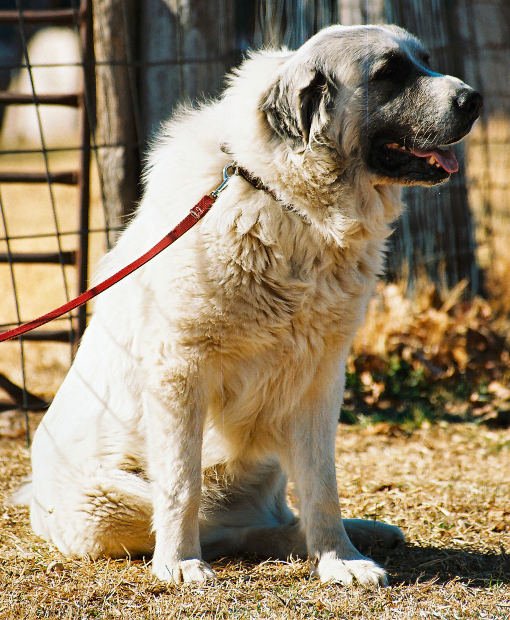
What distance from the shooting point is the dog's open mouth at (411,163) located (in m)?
2.87

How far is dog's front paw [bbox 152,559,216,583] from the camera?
2742 millimetres

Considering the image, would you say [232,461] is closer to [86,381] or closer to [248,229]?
[86,381]

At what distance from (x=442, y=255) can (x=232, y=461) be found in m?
3.22

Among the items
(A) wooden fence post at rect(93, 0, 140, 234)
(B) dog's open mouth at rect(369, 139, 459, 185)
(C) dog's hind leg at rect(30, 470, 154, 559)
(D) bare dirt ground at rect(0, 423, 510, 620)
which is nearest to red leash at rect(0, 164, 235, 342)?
(B) dog's open mouth at rect(369, 139, 459, 185)

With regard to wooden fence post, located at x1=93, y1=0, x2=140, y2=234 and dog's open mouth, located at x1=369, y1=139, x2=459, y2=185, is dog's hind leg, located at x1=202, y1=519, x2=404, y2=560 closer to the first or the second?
dog's open mouth, located at x1=369, y1=139, x2=459, y2=185

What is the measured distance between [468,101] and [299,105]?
0.57 m

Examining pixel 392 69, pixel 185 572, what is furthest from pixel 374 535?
pixel 392 69

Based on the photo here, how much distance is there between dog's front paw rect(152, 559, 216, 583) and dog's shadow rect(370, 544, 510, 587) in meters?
0.66

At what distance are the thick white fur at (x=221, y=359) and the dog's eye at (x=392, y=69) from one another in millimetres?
179

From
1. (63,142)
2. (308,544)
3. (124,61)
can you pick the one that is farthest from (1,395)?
(63,142)

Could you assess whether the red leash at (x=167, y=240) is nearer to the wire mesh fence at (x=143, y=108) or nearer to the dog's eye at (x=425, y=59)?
the dog's eye at (x=425, y=59)

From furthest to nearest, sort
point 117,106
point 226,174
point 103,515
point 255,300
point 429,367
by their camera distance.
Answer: point 429,367 → point 117,106 → point 103,515 → point 226,174 → point 255,300

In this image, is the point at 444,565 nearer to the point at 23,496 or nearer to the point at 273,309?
the point at 273,309

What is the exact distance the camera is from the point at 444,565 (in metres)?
3.03
